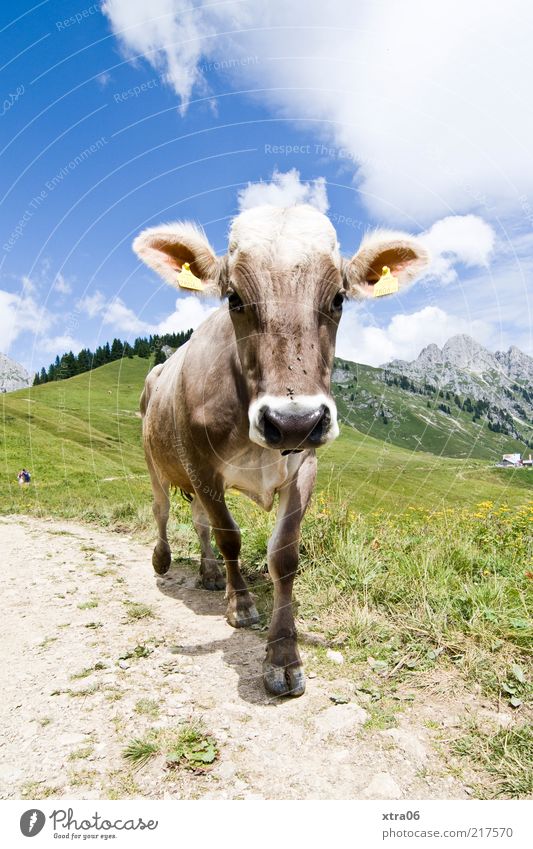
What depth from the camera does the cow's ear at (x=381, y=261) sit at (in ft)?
16.2

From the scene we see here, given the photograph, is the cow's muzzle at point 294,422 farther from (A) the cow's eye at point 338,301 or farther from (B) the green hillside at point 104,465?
(B) the green hillside at point 104,465

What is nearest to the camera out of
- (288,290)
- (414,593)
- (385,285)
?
(288,290)

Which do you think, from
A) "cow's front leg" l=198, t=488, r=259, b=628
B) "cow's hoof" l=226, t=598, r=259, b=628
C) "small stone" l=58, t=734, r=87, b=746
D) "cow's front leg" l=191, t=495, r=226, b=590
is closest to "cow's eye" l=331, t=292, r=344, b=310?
"cow's front leg" l=198, t=488, r=259, b=628

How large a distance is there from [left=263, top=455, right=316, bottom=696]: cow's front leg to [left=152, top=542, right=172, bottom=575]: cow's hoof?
3113 mm

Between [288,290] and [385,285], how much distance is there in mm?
1483

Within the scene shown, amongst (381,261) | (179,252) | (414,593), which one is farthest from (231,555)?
(381,261)

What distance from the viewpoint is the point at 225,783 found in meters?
3.25

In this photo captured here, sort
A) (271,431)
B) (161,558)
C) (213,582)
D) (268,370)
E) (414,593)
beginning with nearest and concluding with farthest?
1. (271,431)
2. (268,370)
3. (414,593)
4. (213,582)
5. (161,558)

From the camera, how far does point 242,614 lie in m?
5.96

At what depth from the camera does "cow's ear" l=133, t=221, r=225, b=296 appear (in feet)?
16.6

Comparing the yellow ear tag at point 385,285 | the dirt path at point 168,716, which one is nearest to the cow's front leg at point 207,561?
the dirt path at point 168,716

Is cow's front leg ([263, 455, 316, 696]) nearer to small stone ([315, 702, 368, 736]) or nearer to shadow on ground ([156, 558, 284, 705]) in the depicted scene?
shadow on ground ([156, 558, 284, 705])

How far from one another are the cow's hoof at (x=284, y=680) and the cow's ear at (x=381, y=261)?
3.66 metres

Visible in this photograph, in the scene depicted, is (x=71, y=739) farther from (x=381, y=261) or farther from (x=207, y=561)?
(x=381, y=261)
